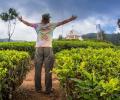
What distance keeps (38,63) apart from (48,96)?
99 centimetres

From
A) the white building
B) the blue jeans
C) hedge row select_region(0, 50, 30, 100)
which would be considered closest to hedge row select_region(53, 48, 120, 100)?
hedge row select_region(0, 50, 30, 100)

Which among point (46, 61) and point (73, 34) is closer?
point (46, 61)

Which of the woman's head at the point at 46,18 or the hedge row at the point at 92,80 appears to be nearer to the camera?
the hedge row at the point at 92,80

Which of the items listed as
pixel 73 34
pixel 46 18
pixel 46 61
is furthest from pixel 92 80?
pixel 73 34

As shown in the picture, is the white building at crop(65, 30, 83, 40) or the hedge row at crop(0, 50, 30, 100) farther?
the white building at crop(65, 30, 83, 40)

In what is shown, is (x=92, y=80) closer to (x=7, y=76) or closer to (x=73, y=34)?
(x=7, y=76)

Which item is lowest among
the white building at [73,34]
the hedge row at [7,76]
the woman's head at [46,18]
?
the hedge row at [7,76]

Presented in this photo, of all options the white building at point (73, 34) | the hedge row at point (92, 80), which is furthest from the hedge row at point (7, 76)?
the white building at point (73, 34)

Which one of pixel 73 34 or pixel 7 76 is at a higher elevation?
pixel 73 34

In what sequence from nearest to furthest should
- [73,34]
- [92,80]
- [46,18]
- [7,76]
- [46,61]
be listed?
[92,80], [7,76], [46,61], [46,18], [73,34]

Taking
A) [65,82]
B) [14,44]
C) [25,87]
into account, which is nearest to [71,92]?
[65,82]

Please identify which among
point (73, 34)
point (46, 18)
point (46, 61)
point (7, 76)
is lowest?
point (7, 76)

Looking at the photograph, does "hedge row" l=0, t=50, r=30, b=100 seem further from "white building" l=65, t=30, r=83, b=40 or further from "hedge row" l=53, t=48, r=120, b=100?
"white building" l=65, t=30, r=83, b=40

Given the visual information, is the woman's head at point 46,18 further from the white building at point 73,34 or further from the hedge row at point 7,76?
the white building at point 73,34
